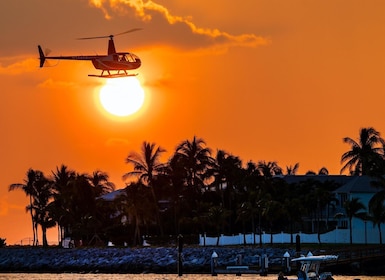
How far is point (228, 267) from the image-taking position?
395ft

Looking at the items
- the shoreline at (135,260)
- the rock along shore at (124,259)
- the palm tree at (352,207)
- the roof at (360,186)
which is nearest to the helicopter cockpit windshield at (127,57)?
the shoreline at (135,260)

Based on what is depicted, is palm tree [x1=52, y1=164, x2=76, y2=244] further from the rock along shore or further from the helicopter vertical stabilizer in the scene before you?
the helicopter vertical stabilizer

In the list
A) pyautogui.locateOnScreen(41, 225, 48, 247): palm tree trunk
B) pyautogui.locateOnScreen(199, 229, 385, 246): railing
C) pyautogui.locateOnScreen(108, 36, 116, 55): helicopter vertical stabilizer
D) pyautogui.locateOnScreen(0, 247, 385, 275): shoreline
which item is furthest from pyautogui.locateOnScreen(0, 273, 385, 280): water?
pyautogui.locateOnScreen(41, 225, 48, 247): palm tree trunk

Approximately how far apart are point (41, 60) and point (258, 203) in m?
37.2

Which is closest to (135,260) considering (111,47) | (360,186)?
(111,47)

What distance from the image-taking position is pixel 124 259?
145 m

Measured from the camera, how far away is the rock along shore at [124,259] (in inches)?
5261

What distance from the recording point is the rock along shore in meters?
134

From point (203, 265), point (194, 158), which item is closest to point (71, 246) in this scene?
point (194, 158)

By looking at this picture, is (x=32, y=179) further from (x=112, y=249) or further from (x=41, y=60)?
(x=41, y=60)

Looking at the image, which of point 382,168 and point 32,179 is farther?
point 32,179

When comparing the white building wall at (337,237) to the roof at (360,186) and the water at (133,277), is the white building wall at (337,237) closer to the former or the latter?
the roof at (360,186)

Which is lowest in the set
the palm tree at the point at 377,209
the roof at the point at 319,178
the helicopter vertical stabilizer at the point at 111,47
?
the palm tree at the point at 377,209

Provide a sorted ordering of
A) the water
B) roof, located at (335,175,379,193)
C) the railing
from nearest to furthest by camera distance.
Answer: the water → the railing → roof, located at (335,175,379,193)
